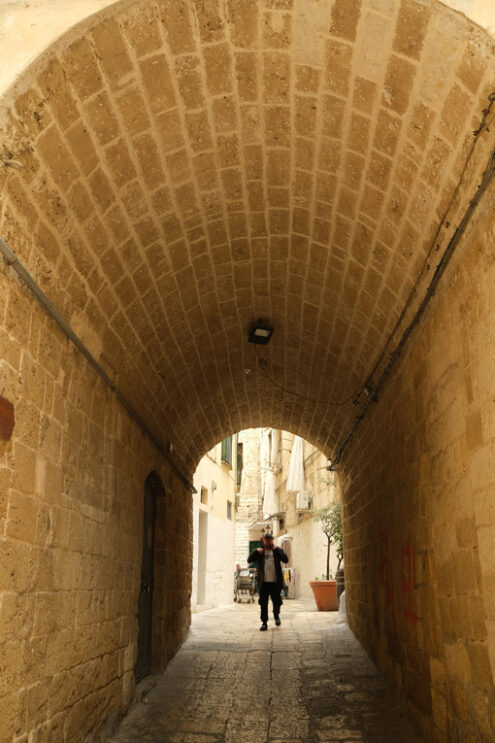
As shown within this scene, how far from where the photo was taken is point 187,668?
22.4 feet

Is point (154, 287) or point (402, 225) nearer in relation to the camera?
point (402, 225)

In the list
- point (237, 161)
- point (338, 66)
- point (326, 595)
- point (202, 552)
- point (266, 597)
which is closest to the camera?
point (338, 66)

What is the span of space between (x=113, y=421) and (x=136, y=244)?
1.42 metres

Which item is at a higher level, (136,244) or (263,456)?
(263,456)

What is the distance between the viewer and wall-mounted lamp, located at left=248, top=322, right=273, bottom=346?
6.33 m

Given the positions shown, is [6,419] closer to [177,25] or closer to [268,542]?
[177,25]

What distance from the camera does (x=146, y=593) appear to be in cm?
662

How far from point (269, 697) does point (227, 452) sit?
12506mm

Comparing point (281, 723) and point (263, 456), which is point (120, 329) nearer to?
point (281, 723)

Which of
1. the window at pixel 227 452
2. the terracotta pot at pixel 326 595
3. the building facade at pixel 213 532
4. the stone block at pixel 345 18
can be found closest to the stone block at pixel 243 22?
the stone block at pixel 345 18

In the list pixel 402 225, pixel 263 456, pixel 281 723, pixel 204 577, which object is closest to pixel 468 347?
pixel 402 225

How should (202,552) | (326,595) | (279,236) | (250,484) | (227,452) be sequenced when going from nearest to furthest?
(279,236), (326,595), (202,552), (227,452), (250,484)

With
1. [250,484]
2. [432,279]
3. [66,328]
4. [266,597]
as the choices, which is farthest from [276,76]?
[250,484]

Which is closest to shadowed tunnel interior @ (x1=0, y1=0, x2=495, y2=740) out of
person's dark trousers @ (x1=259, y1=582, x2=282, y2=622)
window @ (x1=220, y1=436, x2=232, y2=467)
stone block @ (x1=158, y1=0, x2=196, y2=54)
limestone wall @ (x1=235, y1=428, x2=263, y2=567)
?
stone block @ (x1=158, y1=0, x2=196, y2=54)
